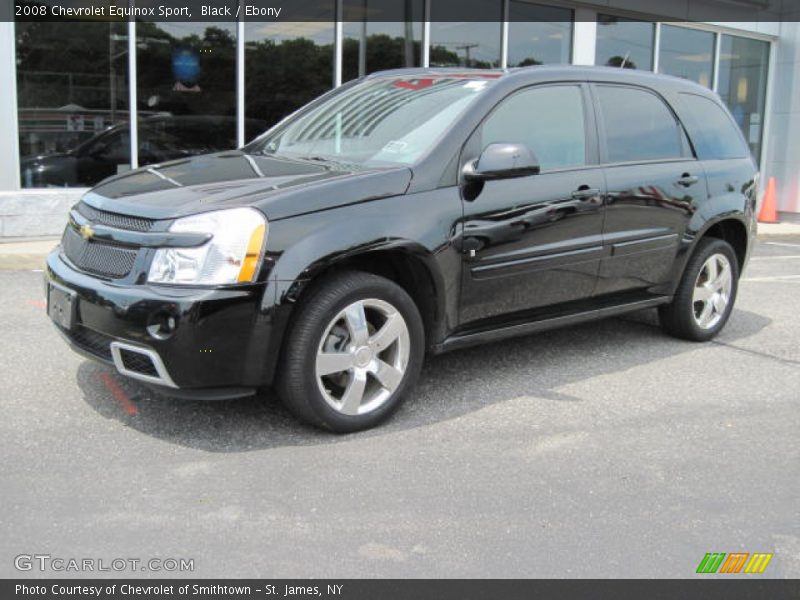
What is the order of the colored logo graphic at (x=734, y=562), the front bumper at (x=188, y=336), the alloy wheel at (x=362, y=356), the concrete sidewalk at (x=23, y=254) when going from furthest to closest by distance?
the concrete sidewalk at (x=23, y=254)
the alloy wheel at (x=362, y=356)
the front bumper at (x=188, y=336)
the colored logo graphic at (x=734, y=562)

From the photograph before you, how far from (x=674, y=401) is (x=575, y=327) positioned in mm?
1588

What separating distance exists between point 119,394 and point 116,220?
1.03 m

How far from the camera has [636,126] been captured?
17.9 ft

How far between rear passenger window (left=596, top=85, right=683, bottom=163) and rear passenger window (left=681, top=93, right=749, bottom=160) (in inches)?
8.0

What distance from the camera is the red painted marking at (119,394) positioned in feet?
14.2

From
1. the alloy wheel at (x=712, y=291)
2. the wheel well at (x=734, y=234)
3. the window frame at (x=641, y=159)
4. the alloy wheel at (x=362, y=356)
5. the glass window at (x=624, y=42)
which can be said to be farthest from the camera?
the glass window at (x=624, y=42)

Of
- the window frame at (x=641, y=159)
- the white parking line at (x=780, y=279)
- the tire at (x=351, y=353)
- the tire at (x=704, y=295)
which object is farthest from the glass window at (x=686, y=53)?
the tire at (x=351, y=353)

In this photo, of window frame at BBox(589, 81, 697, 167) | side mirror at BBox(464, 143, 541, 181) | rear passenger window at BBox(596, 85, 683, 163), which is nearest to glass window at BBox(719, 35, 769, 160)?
window frame at BBox(589, 81, 697, 167)

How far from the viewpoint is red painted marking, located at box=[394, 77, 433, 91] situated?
502 cm

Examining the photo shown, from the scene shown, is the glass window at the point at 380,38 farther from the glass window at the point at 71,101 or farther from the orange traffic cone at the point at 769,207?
the orange traffic cone at the point at 769,207

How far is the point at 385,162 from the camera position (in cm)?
441

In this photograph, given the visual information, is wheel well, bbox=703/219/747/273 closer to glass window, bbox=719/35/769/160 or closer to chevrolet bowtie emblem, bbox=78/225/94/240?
chevrolet bowtie emblem, bbox=78/225/94/240

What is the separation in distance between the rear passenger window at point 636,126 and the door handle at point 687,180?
15 centimetres

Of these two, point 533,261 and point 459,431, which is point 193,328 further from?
point 533,261
